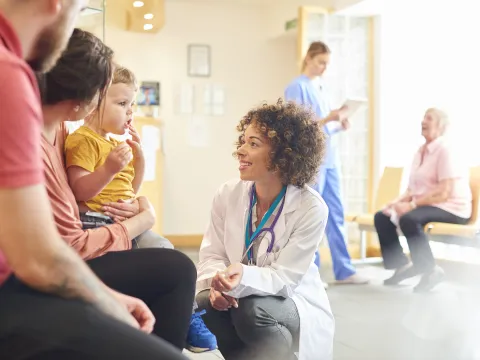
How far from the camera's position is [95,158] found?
1.76 meters

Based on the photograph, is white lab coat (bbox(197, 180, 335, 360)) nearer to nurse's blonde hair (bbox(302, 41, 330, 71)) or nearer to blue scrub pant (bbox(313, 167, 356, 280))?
blue scrub pant (bbox(313, 167, 356, 280))

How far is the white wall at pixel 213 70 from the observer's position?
6.63 m

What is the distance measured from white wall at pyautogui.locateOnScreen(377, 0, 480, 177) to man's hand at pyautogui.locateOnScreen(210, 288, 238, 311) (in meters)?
3.47

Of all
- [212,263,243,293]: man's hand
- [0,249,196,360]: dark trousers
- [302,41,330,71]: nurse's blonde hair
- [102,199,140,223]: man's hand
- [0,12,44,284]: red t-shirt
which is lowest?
[212,263,243,293]: man's hand

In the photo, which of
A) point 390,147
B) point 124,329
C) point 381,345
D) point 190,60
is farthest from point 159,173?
point 124,329

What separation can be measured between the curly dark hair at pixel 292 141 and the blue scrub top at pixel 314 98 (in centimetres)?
180

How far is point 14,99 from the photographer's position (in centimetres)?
86

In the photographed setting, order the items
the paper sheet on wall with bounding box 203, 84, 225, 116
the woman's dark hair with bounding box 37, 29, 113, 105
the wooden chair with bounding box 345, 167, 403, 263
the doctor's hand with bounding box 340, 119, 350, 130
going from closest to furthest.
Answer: the woman's dark hair with bounding box 37, 29, 113, 105, the doctor's hand with bounding box 340, 119, 350, 130, the wooden chair with bounding box 345, 167, 403, 263, the paper sheet on wall with bounding box 203, 84, 225, 116

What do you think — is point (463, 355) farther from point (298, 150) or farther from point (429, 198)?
point (429, 198)

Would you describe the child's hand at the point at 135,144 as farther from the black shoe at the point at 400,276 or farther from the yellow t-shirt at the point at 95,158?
the black shoe at the point at 400,276

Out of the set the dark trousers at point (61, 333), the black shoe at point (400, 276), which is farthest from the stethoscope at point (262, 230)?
the black shoe at point (400, 276)

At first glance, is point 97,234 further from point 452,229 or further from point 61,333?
point 452,229

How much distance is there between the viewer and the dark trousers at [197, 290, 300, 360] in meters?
1.84

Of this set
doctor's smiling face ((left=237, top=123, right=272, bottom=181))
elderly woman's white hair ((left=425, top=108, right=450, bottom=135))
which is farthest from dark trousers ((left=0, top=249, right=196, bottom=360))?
elderly woman's white hair ((left=425, top=108, right=450, bottom=135))
